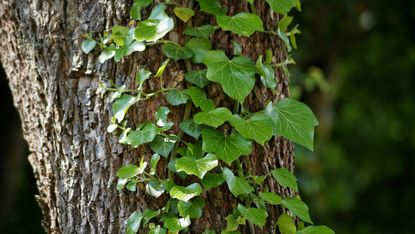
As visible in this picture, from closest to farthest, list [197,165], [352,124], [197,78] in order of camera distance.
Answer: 1. [197,165]
2. [197,78]
3. [352,124]

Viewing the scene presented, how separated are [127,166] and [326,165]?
182 inches

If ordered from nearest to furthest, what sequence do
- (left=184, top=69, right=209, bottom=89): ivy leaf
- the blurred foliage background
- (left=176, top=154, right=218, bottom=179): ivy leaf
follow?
(left=176, top=154, right=218, bottom=179): ivy leaf, (left=184, top=69, right=209, bottom=89): ivy leaf, the blurred foliage background

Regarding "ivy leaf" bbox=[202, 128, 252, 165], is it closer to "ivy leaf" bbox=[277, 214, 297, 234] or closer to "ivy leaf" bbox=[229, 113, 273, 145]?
"ivy leaf" bbox=[229, 113, 273, 145]

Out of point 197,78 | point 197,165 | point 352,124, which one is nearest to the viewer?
point 197,165

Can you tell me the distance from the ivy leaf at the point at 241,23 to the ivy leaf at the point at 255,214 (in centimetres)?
42

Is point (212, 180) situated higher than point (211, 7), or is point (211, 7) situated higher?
point (211, 7)

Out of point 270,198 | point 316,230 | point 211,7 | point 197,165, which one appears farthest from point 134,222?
point 211,7

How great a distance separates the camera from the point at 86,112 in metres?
1.74

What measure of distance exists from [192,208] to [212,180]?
0.08m

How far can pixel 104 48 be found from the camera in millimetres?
1711

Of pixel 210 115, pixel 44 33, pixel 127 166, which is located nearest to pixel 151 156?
pixel 127 166

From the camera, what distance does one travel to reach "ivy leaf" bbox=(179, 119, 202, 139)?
5.34 ft

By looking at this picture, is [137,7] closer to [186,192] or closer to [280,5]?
[280,5]

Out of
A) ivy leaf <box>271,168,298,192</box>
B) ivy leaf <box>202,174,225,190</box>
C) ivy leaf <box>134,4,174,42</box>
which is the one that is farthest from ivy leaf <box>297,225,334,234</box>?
ivy leaf <box>134,4,174,42</box>
